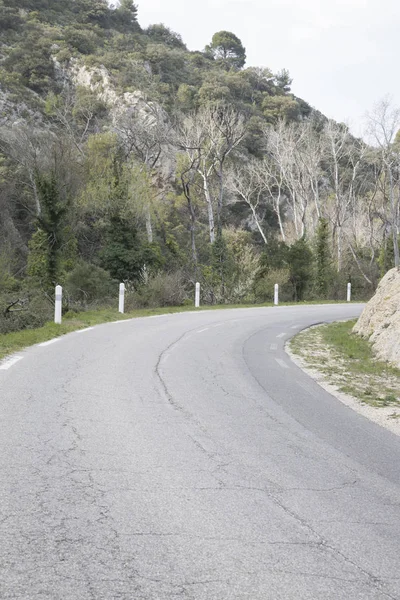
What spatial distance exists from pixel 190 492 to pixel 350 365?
26.3 feet

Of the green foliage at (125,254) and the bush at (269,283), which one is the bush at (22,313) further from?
the bush at (269,283)

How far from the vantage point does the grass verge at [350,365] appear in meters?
8.89

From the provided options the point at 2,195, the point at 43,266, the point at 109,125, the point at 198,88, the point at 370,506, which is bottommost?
the point at 370,506

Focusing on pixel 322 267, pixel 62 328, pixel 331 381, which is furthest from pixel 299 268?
pixel 331 381

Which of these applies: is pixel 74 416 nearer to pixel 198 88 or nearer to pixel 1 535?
pixel 1 535

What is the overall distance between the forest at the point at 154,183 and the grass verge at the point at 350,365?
8.06 meters

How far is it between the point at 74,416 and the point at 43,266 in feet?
78.6

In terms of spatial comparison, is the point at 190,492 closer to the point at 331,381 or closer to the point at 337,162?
the point at 331,381

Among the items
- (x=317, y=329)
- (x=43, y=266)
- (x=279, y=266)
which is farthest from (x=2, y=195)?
(x=317, y=329)

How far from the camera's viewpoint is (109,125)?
5588 cm

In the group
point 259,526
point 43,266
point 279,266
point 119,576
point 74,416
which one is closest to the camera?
point 119,576

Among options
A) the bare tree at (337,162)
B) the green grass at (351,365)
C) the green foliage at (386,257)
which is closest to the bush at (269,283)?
the bare tree at (337,162)

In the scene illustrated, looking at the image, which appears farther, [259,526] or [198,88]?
[198,88]

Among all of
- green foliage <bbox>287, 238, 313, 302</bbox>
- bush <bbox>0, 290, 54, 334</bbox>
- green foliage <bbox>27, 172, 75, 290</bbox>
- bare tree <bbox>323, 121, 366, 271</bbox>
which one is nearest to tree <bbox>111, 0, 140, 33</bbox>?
bare tree <bbox>323, 121, 366, 271</bbox>
